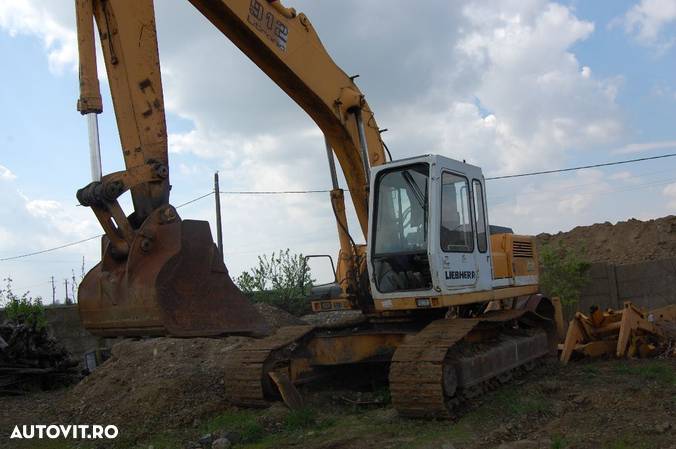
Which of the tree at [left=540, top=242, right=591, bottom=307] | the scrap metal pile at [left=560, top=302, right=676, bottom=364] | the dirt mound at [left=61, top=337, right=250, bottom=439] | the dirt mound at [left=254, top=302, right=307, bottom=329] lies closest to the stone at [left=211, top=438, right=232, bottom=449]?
the dirt mound at [left=61, top=337, right=250, bottom=439]

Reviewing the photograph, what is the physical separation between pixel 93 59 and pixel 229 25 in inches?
73.3

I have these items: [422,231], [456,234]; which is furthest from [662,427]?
[422,231]

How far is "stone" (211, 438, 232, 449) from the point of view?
6.10 metres

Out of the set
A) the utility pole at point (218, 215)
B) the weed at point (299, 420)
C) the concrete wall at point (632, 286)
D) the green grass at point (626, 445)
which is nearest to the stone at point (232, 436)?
the weed at point (299, 420)

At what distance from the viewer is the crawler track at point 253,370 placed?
286 inches

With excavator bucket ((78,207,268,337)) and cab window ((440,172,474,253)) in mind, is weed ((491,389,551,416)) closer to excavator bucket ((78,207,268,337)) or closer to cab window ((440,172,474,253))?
cab window ((440,172,474,253))

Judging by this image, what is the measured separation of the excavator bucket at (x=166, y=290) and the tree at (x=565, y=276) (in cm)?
964

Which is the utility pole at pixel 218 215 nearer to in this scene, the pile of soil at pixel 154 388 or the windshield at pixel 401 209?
the pile of soil at pixel 154 388

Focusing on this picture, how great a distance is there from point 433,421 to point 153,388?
3.66m

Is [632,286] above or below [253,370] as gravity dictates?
above

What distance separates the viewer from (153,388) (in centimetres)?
835

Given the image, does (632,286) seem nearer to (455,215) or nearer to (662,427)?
(455,215)

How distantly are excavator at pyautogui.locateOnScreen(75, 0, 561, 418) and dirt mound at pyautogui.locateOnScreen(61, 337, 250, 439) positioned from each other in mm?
759

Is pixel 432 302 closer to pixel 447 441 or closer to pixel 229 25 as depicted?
pixel 447 441
